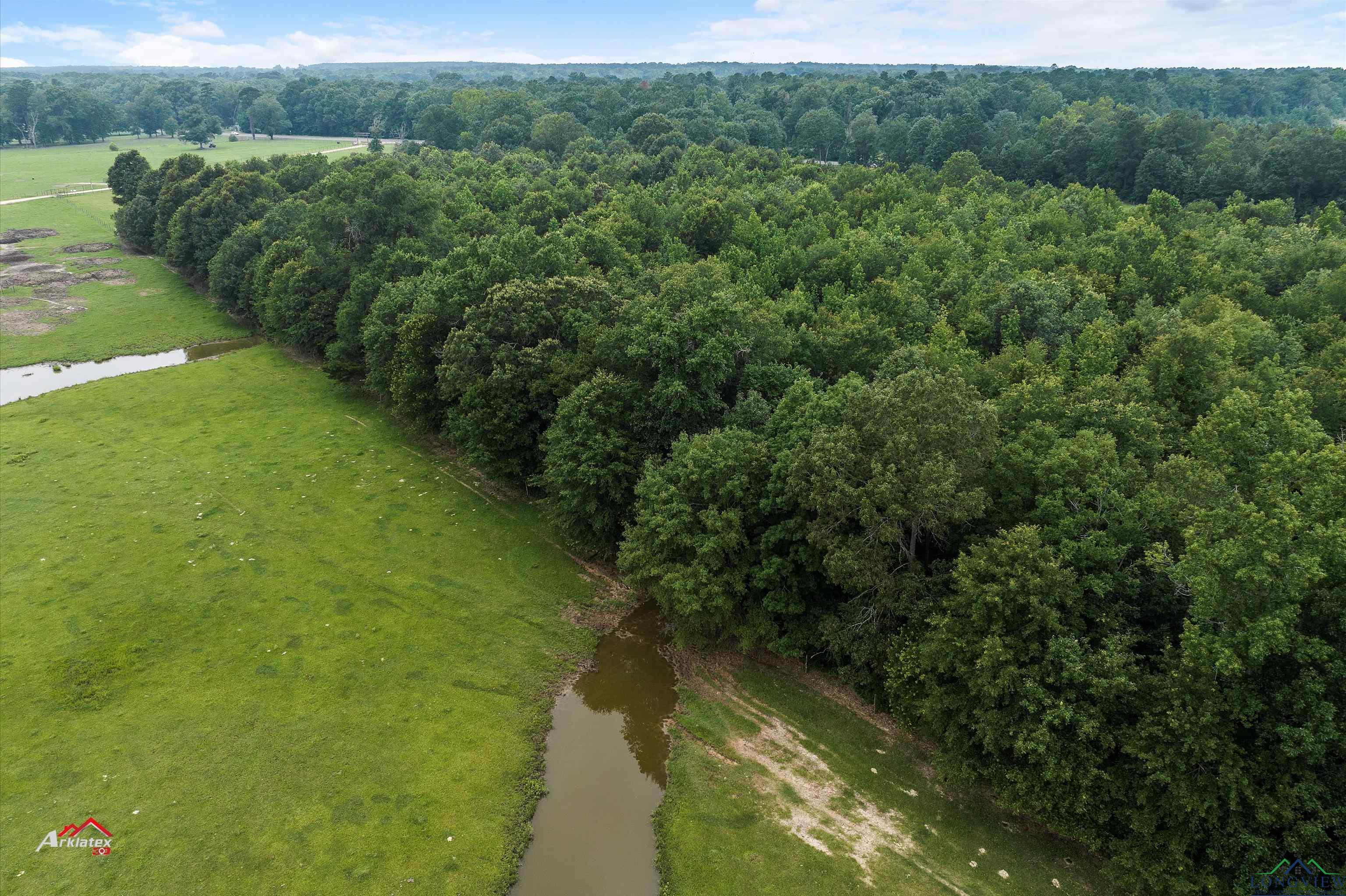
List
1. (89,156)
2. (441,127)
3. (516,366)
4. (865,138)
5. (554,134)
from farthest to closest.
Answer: (89,156), (441,127), (865,138), (554,134), (516,366)

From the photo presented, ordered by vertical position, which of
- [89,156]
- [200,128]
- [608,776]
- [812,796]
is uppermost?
[200,128]

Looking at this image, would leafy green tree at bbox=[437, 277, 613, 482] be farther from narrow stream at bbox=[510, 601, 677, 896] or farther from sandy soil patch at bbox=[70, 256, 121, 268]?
sandy soil patch at bbox=[70, 256, 121, 268]

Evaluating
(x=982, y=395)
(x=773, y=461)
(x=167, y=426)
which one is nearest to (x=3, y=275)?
(x=167, y=426)

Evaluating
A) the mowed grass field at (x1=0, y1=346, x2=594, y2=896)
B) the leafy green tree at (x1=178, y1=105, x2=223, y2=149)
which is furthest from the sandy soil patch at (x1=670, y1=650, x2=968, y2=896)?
the leafy green tree at (x1=178, y1=105, x2=223, y2=149)

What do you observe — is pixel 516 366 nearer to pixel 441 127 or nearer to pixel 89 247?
pixel 89 247

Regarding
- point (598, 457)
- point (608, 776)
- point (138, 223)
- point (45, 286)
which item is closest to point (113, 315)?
point (45, 286)

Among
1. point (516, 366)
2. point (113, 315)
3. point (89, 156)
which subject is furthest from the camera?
point (89, 156)

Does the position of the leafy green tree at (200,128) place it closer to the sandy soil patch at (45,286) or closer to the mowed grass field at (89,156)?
the mowed grass field at (89,156)

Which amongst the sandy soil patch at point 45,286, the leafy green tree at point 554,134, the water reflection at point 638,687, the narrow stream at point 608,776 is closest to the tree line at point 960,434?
the water reflection at point 638,687
